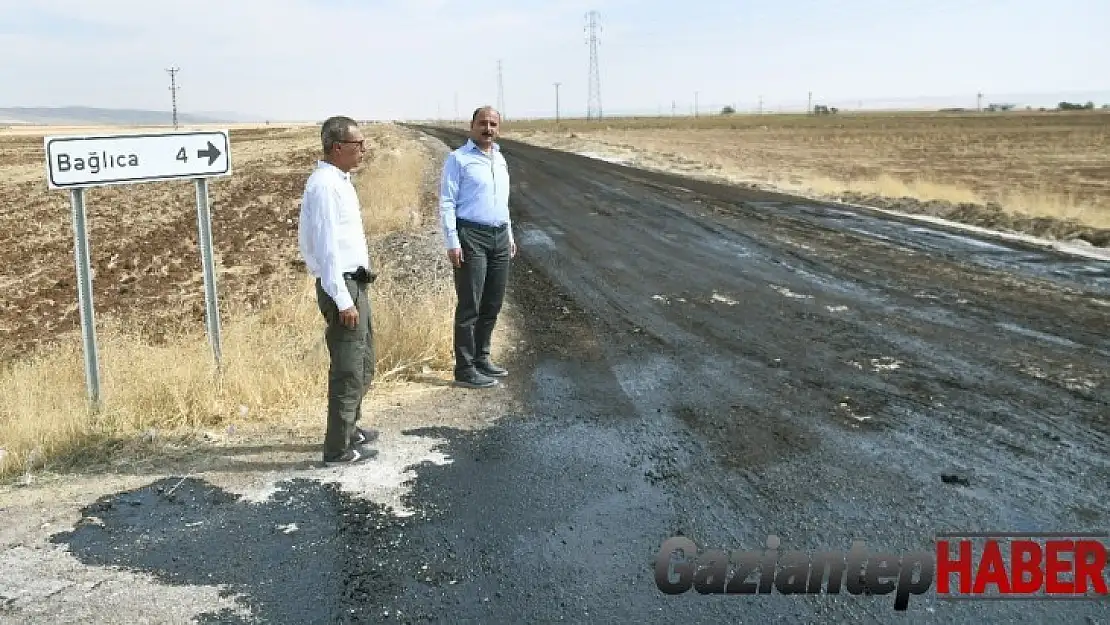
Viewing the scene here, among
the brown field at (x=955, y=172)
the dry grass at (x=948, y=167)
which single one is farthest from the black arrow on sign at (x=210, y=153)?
the dry grass at (x=948, y=167)

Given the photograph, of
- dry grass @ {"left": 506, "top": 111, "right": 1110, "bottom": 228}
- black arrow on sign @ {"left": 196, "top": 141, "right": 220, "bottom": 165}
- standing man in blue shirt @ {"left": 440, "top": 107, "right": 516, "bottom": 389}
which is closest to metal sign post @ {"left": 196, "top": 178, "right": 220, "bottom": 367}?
black arrow on sign @ {"left": 196, "top": 141, "right": 220, "bottom": 165}

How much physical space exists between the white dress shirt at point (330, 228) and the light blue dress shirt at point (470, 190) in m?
1.45

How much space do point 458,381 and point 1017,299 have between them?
6.24m

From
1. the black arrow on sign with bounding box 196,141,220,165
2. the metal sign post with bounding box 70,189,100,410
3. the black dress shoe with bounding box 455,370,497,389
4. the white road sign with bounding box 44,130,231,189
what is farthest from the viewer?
the black dress shoe with bounding box 455,370,497,389

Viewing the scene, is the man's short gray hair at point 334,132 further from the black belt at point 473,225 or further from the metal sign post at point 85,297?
the metal sign post at point 85,297

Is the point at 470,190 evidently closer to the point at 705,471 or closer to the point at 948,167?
the point at 705,471

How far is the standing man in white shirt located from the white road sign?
1585 millimetres

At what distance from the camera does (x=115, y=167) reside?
5.27m

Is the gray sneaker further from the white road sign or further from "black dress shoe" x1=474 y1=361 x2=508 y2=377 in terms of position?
the white road sign

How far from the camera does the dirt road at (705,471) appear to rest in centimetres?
336

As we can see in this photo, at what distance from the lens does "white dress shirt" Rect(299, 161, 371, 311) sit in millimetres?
4406

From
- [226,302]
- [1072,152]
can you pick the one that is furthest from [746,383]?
[1072,152]

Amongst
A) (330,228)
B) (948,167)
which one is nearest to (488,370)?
(330,228)

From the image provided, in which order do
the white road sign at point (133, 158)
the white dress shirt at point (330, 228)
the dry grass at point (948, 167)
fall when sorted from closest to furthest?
the white dress shirt at point (330, 228) < the white road sign at point (133, 158) < the dry grass at point (948, 167)
